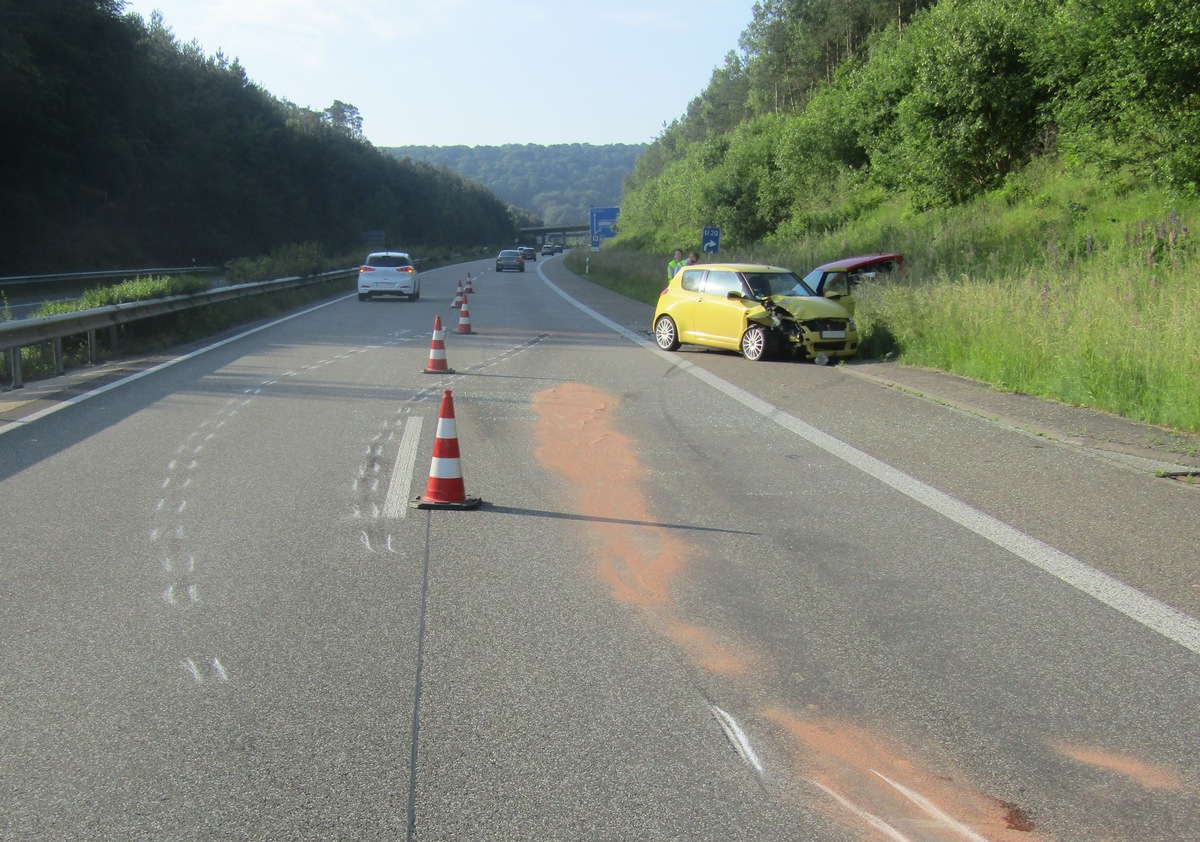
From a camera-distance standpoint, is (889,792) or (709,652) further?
(709,652)

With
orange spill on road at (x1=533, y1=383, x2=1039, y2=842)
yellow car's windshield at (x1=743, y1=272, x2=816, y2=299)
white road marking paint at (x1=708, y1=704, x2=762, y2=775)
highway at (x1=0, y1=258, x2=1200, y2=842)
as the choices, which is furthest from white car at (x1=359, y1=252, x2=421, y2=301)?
white road marking paint at (x1=708, y1=704, x2=762, y2=775)

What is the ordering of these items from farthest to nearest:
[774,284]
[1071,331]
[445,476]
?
[774,284]
[1071,331]
[445,476]

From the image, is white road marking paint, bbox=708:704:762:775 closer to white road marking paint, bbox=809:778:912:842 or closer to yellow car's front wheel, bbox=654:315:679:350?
white road marking paint, bbox=809:778:912:842

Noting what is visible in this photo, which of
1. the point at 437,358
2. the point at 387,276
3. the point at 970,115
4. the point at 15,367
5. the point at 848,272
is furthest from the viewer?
the point at 387,276

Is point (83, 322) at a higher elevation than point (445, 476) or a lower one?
higher

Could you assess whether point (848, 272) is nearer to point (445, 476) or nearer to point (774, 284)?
point (774, 284)

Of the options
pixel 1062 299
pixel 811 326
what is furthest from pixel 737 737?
pixel 811 326

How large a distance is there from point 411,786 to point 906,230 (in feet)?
95.5

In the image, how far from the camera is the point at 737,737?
13.8 ft

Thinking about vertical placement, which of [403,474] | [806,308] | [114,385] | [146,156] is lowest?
[114,385]

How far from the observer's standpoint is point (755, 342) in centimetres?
1809

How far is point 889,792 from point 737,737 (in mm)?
613

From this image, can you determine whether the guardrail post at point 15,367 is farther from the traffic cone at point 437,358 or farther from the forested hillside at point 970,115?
the forested hillside at point 970,115

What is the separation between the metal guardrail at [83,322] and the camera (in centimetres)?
1399
